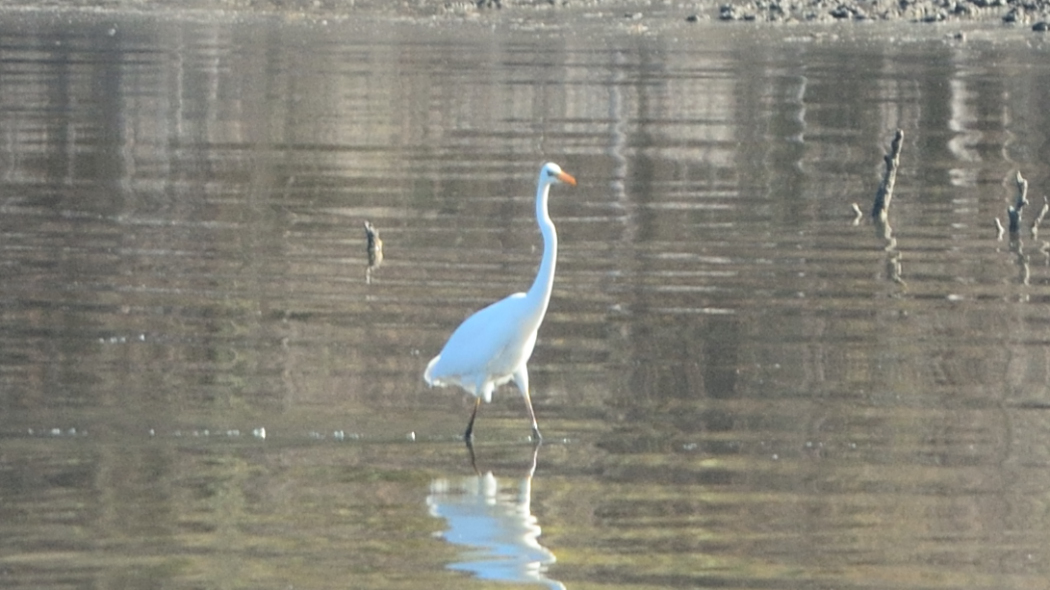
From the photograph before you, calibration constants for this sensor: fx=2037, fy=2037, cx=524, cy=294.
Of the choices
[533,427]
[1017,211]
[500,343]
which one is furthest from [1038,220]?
[500,343]

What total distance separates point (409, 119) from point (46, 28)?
25.6m

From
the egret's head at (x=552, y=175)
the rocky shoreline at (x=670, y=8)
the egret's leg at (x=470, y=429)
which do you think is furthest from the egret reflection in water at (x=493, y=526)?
the rocky shoreline at (x=670, y=8)

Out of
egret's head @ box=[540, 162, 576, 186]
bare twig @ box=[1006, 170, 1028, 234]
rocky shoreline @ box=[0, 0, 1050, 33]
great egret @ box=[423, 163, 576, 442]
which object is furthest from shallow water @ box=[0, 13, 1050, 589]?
rocky shoreline @ box=[0, 0, 1050, 33]

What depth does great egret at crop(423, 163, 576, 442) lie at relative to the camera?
36.5ft

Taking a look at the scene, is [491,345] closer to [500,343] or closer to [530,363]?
[500,343]

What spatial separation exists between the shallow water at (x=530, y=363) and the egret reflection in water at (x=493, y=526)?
1.1 inches

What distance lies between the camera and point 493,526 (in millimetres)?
9516

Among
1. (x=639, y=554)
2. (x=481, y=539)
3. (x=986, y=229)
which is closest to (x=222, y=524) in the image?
(x=481, y=539)

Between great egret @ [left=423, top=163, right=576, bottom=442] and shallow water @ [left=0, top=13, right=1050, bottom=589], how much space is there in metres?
0.33

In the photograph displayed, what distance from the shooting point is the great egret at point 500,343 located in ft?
36.5

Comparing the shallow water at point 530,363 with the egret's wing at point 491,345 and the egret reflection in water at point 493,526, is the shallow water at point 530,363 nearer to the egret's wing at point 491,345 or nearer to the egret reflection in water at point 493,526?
the egret reflection in water at point 493,526

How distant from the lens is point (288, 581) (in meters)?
8.55

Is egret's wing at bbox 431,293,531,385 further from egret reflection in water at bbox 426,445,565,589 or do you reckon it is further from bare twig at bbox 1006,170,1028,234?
bare twig at bbox 1006,170,1028,234

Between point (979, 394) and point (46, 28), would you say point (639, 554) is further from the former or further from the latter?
point (46, 28)
